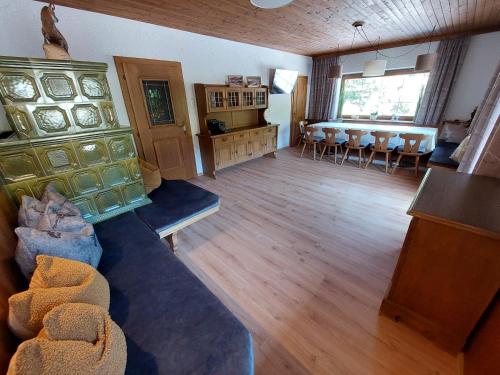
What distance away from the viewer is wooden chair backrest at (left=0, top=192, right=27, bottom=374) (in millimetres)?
719

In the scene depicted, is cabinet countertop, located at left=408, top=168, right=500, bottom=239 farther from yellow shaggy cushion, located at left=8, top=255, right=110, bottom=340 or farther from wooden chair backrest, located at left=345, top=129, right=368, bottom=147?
wooden chair backrest, located at left=345, top=129, right=368, bottom=147

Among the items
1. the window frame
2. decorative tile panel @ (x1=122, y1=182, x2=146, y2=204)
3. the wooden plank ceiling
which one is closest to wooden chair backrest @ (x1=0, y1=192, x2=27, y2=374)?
decorative tile panel @ (x1=122, y1=182, x2=146, y2=204)

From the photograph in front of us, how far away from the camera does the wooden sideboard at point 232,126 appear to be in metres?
3.57

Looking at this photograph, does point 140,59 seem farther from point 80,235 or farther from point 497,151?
point 497,151

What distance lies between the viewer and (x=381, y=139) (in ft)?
12.7

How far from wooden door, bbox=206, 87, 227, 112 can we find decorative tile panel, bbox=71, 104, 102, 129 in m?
2.07

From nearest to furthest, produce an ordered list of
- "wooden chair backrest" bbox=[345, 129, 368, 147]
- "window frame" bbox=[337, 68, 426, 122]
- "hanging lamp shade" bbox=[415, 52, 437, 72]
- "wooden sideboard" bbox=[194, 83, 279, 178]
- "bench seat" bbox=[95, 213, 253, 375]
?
"bench seat" bbox=[95, 213, 253, 375] → "hanging lamp shade" bbox=[415, 52, 437, 72] → "wooden sideboard" bbox=[194, 83, 279, 178] → "wooden chair backrest" bbox=[345, 129, 368, 147] → "window frame" bbox=[337, 68, 426, 122]

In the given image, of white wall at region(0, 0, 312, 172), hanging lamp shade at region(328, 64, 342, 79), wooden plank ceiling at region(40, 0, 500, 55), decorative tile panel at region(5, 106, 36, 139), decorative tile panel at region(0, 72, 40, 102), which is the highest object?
wooden plank ceiling at region(40, 0, 500, 55)

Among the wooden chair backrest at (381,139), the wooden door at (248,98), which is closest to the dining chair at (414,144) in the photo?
the wooden chair backrest at (381,139)

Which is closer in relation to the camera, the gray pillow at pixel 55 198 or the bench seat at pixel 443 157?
the gray pillow at pixel 55 198

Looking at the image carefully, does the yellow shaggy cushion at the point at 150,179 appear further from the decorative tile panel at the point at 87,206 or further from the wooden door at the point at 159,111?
the wooden door at the point at 159,111

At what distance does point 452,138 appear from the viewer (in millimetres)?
4012

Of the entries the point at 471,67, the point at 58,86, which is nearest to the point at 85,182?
the point at 58,86

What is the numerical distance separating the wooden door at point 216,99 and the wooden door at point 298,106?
267 cm
